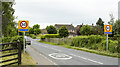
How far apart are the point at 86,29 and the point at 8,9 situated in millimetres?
45866

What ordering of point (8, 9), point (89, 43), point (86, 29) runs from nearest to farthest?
point (8, 9)
point (89, 43)
point (86, 29)

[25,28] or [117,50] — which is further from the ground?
[25,28]

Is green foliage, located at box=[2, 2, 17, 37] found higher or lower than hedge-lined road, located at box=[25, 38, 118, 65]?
higher

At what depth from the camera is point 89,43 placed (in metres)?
21.5

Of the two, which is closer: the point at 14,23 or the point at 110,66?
the point at 110,66

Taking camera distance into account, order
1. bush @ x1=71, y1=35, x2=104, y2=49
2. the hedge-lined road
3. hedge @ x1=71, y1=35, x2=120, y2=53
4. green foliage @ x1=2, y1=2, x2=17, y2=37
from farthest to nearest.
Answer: bush @ x1=71, y1=35, x2=104, y2=49 < green foliage @ x1=2, y1=2, x2=17, y2=37 < hedge @ x1=71, y1=35, x2=120, y2=53 < the hedge-lined road

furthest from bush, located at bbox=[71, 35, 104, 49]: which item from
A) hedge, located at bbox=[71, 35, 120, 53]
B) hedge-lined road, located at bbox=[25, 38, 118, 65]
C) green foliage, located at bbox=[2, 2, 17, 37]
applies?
green foliage, located at bbox=[2, 2, 17, 37]

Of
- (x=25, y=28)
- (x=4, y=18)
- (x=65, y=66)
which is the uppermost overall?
(x=4, y=18)

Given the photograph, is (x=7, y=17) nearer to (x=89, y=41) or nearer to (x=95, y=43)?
(x=89, y=41)

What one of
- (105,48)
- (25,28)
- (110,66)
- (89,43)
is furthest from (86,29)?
(110,66)

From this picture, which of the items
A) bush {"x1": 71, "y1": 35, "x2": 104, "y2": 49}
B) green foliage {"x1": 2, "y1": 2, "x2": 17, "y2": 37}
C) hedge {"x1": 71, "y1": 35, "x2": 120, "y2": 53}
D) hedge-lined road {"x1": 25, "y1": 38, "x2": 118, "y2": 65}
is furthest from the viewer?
bush {"x1": 71, "y1": 35, "x2": 104, "y2": 49}

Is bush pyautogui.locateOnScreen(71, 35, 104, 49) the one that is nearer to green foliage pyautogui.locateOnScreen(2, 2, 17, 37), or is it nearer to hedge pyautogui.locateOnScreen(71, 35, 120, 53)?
hedge pyautogui.locateOnScreen(71, 35, 120, 53)

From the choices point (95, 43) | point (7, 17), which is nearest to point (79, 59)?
point (95, 43)

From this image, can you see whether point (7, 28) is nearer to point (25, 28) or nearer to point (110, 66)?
point (25, 28)
